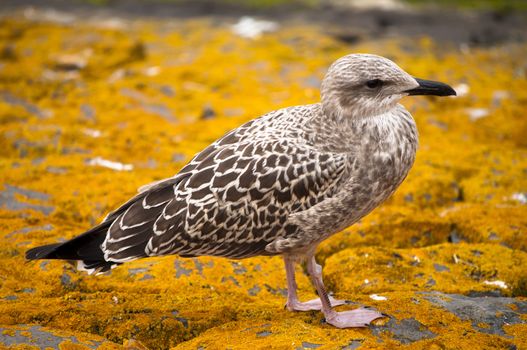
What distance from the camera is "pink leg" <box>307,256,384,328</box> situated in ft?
14.5

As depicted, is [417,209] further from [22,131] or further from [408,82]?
[22,131]

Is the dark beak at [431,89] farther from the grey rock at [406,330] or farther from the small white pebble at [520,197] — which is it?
the small white pebble at [520,197]

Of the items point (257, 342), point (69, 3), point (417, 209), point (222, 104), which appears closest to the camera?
point (257, 342)

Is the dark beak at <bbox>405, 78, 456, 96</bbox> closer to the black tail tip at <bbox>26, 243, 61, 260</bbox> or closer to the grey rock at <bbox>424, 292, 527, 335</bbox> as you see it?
the grey rock at <bbox>424, 292, 527, 335</bbox>

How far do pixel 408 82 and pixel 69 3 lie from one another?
10.7m

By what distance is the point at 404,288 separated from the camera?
5.04m

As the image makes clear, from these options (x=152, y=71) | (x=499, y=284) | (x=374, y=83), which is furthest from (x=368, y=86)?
(x=152, y=71)

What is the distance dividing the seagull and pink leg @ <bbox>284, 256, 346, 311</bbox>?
11 mm

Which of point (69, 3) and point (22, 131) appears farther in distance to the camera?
point (69, 3)

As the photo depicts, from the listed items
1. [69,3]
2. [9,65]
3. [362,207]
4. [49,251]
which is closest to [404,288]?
[362,207]

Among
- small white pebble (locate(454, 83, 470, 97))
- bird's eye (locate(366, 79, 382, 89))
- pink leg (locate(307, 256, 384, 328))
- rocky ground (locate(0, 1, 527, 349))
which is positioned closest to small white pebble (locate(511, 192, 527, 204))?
rocky ground (locate(0, 1, 527, 349))

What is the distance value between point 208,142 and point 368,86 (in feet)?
10.1

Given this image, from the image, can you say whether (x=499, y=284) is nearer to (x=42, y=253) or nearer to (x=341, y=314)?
(x=341, y=314)

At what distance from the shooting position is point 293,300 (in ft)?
16.0
